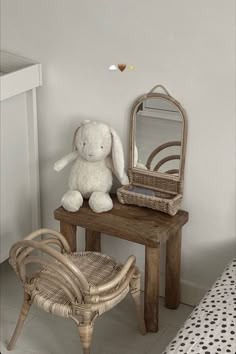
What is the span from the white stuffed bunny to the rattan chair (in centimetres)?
18

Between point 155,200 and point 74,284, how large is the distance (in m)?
0.51

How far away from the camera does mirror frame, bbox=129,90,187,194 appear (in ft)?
7.93

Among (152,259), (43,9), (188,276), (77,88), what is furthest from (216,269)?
(43,9)

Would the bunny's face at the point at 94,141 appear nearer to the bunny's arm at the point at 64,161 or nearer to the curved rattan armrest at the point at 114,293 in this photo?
the bunny's arm at the point at 64,161

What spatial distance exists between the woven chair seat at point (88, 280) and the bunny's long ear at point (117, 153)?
34cm

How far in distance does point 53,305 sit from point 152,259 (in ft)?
1.31

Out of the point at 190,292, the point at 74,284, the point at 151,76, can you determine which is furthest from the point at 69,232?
the point at 151,76

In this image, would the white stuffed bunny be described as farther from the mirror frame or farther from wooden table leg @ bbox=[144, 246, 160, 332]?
wooden table leg @ bbox=[144, 246, 160, 332]

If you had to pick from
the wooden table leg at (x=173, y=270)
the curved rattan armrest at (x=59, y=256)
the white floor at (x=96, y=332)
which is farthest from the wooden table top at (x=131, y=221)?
the white floor at (x=96, y=332)

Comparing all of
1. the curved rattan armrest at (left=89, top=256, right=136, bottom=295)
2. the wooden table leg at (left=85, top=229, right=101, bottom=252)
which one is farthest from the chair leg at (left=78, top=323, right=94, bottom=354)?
the wooden table leg at (left=85, top=229, right=101, bottom=252)

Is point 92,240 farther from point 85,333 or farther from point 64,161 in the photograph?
point 85,333

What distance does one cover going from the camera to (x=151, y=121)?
8.11 feet

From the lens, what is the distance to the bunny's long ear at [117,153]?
249 centimetres

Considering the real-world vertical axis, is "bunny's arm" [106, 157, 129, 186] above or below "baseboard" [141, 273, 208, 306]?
above
